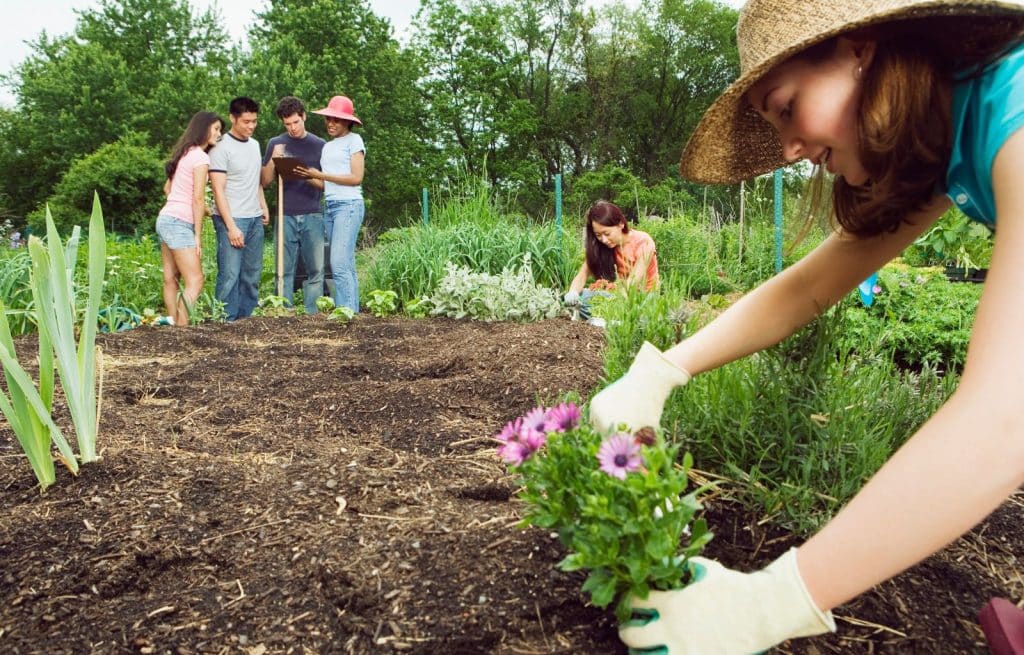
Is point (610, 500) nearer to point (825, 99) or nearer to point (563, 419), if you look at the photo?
point (563, 419)

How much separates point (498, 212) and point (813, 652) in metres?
7.12

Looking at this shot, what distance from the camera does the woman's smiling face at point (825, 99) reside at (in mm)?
1093

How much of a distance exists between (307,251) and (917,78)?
6.01 meters

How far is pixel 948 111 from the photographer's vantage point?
1.07m

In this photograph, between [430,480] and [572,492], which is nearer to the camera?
[572,492]

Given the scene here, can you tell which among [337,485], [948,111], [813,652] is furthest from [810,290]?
[337,485]

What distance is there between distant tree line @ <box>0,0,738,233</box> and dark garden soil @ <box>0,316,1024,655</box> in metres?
11.8

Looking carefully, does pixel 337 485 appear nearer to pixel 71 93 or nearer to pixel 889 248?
pixel 889 248

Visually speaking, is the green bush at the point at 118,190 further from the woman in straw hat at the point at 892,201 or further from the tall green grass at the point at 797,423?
the woman in straw hat at the point at 892,201

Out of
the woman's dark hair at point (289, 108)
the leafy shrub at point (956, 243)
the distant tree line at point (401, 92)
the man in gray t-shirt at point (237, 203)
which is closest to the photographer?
the leafy shrub at point (956, 243)

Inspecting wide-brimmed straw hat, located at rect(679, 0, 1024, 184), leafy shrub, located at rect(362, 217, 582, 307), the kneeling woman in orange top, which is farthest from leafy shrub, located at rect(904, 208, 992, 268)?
wide-brimmed straw hat, located at rect(679, 0, 1024, 184)

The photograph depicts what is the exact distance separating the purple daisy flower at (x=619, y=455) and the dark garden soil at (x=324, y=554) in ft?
1.19

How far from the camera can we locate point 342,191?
19.4 feet

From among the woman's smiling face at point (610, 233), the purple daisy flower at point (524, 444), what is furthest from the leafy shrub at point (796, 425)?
the woman's smiling face at point (610, 233)
